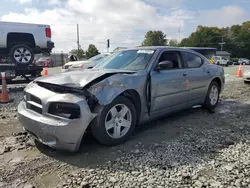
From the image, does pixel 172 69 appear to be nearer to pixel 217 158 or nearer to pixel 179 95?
pixel 179 95

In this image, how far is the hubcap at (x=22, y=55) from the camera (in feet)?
26.3

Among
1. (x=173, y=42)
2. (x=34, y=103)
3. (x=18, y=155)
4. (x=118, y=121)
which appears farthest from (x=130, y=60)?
(x=173, y=42)

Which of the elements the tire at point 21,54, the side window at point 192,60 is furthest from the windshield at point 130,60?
the tire at point 21,54

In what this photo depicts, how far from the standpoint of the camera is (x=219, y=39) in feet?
283

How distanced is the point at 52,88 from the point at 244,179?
8.65ft

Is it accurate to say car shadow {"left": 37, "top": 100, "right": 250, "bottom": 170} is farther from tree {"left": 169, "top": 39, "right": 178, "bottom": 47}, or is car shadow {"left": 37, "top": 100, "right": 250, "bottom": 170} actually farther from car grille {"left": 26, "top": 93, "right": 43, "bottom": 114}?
tree {"left": 169, "top": 39, "right": 178, "bottom": 47}

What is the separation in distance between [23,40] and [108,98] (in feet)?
21.6

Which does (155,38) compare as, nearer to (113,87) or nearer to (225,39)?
(225,39)

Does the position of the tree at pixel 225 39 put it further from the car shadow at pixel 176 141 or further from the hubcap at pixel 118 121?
the hubcap at pixel 118 121

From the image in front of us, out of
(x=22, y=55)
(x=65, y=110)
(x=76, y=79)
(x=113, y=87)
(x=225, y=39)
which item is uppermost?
(x=225, y=39)

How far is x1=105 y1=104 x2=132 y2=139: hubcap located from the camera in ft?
10.6

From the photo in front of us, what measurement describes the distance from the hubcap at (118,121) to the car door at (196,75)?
1.85 m

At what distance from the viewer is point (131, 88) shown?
344 centimetres

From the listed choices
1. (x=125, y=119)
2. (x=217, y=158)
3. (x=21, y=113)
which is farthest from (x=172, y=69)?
(x=21, y=113)
